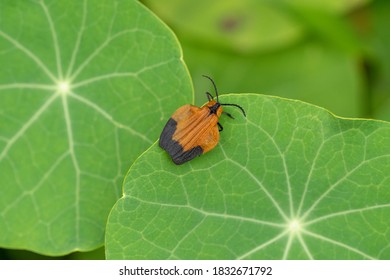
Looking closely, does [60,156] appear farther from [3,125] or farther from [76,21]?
[76,21]

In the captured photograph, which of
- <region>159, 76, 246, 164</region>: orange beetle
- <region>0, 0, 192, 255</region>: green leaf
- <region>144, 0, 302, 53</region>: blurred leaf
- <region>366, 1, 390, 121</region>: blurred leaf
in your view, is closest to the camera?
<region>159, 76, 246, 164</region>: orange beetle

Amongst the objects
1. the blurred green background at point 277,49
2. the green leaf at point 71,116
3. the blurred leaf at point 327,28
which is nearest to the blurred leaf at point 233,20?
the blurred green background at point 277,49

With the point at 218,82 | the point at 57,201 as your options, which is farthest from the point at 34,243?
the point at 218,82

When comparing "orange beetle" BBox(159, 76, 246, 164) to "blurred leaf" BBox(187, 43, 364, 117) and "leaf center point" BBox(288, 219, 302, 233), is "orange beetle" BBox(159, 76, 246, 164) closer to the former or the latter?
"leaf center point" BBox(288, 219, 302, 233)

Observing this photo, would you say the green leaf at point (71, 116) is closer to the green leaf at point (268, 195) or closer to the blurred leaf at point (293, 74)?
the green leaf at point (268, 195)

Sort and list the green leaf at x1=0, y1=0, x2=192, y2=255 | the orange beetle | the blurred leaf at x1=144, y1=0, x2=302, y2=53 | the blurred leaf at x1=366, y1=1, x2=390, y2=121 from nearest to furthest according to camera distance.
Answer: the orange beetle < the green leaf at x1=0, y1=0, x2=192, y2=255 < the blurred leaf at x1=144, y1=0, x2=302, y2=53 < the blurred leaf at x1=366, y1=1, x2=390, y2=121

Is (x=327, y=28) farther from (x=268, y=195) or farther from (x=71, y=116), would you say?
(x=71, y=116)

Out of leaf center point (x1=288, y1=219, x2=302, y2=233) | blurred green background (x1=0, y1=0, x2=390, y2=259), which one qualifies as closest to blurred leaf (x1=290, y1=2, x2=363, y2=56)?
blurred green background (x1=0, y1=0, x2=390, y2=259)
